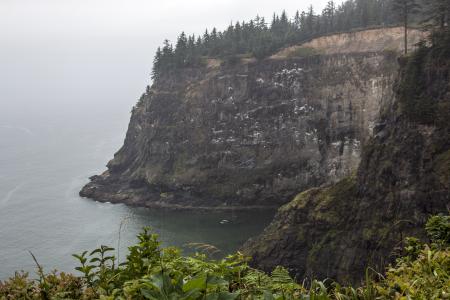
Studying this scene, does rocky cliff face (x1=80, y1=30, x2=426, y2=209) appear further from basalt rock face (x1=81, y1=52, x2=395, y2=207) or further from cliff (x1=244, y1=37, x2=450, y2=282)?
cliff (x1=244, y1=37, x2=450, y2=282)

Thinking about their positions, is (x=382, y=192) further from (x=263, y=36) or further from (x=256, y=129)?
(x=263, y=36)

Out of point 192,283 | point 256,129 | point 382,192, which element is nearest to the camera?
point 192,283

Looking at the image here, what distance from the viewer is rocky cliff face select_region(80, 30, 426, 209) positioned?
97188 millimetres

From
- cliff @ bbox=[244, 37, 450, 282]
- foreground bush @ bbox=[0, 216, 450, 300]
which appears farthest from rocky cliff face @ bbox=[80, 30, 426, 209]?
foreground bush @ bbox=[0, 216, 450, 300]

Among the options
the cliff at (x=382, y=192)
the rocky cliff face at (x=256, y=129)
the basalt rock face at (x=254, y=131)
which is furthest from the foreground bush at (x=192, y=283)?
the basalt rock face at (x=254, y=131)

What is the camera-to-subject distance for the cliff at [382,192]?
2040 inches

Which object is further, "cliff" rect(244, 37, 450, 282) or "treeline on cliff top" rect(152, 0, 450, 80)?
"treeline on cliff top" rect(152, 0, 450, 80)

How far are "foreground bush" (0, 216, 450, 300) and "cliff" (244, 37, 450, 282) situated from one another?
44489mm

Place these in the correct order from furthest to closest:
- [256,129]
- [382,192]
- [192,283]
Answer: [256,129], [382,192], [192,283]

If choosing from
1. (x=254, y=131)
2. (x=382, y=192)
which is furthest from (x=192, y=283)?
(x=254, y=131)

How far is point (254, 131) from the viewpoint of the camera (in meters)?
108

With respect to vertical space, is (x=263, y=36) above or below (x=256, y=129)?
above

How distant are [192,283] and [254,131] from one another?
10422cm

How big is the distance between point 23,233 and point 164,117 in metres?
41.9
